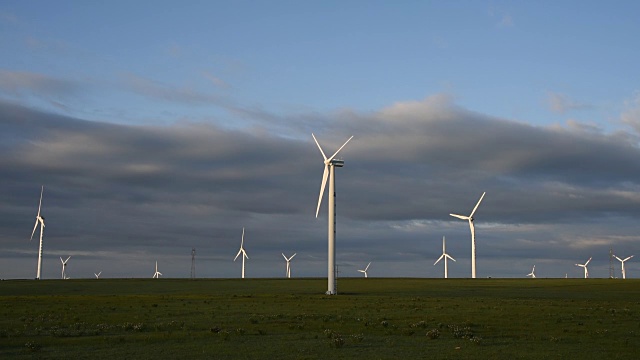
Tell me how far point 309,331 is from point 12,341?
17974 mm

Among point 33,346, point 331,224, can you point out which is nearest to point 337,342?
point 33,346

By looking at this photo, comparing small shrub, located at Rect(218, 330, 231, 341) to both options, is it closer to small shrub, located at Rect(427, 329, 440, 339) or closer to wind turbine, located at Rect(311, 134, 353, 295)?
small shrub, located at Rect(427, 329, 440, 339)

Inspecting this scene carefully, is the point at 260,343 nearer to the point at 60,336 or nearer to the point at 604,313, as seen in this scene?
the point at 60,336

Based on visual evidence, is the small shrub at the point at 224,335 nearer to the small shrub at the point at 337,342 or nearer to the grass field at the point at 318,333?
the grass field at the point at 318,333

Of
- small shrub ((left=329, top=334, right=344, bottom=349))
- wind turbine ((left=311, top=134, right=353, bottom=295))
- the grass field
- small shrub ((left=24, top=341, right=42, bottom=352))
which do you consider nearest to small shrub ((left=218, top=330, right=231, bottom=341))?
the grass field

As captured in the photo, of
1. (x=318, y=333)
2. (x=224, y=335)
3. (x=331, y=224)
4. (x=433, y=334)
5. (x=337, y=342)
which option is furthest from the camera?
(x=331, y=224)

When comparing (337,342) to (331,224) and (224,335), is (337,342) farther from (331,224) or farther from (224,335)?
(331,224)

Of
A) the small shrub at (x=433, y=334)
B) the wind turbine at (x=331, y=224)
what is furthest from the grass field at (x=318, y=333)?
the wind turbine at (x=331, y=224)

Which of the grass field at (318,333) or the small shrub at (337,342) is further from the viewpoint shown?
the small shrub at (337,342)

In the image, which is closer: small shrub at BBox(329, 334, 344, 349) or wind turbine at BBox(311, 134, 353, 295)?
small shrub at BBox(329, 334, 344, 349)

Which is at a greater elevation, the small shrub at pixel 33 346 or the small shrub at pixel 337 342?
the small shrub at pixel 337 342

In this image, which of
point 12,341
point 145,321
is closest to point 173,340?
point 12,341

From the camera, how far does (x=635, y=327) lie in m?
51.1

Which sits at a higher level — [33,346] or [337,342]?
[337,342]
